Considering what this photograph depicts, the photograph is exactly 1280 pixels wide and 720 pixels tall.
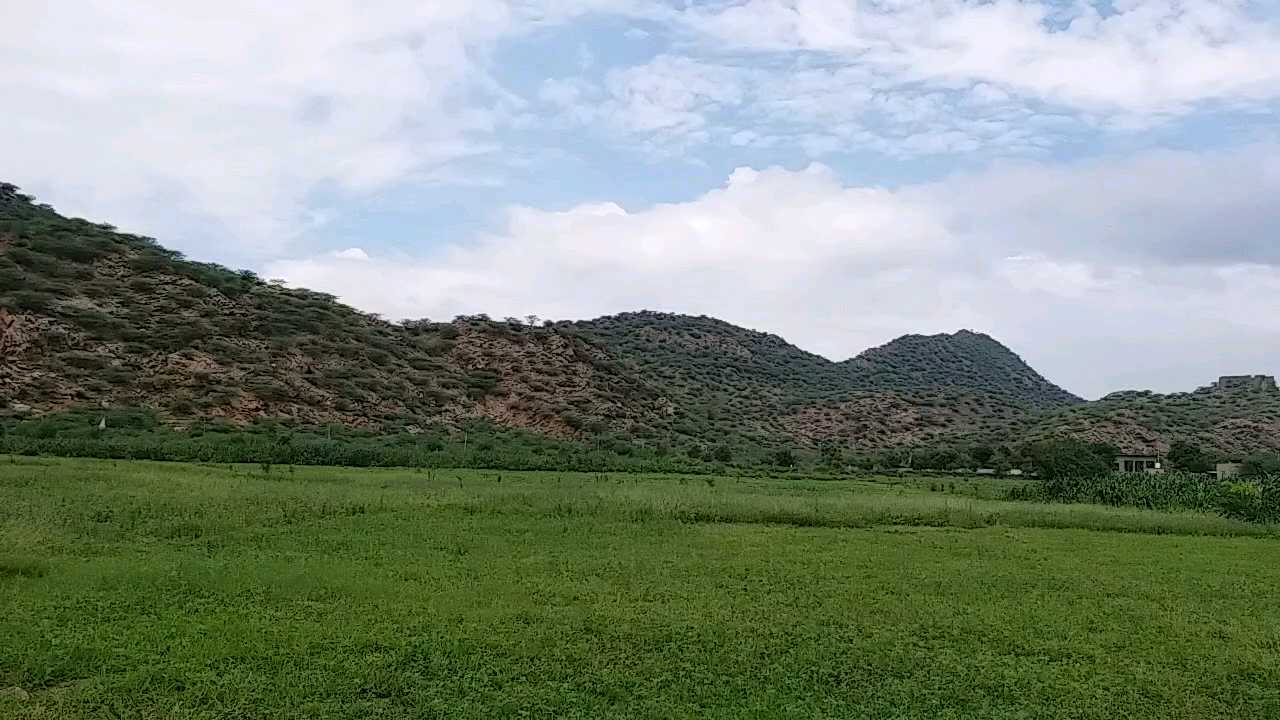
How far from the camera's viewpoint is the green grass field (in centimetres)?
878

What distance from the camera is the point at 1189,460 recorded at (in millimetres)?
41781

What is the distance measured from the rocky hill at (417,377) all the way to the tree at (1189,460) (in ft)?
21.1

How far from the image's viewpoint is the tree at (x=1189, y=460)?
41.4 metres

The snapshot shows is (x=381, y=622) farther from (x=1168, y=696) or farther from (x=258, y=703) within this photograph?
(x=1168, y=696)

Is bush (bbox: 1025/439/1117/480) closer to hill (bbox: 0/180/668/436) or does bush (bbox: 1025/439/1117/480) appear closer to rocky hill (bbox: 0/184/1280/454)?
rocky hill (bbox: 0/184/1280/454)

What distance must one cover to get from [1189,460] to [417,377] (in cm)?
3328

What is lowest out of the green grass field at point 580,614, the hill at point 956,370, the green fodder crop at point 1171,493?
the green grass field at point 580,614

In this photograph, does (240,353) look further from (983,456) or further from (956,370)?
(956,370)

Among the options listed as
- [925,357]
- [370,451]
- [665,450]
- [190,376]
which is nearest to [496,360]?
[665,450]

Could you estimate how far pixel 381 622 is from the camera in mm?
10367

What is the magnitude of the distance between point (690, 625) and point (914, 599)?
3210mm

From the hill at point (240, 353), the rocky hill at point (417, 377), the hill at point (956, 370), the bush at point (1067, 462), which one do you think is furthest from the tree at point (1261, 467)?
the hill at point (956, 370)

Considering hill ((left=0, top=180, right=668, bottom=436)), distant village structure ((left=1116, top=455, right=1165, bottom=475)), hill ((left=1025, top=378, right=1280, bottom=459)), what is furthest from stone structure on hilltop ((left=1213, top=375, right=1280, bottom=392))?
hill ((left=0, top=180, right=668, bottom=436))

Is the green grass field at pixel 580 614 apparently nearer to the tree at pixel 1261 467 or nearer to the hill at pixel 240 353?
the tree at pixel 1261 467
